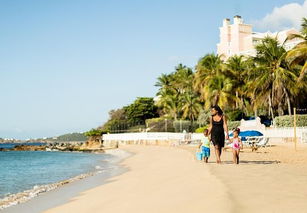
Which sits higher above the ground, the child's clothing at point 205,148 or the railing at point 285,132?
the railing at point 285,132

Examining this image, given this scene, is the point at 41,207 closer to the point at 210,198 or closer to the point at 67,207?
→ the point at 67,207

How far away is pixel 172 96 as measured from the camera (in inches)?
2443

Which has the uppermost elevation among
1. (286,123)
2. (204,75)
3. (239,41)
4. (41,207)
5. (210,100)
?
(239,41)

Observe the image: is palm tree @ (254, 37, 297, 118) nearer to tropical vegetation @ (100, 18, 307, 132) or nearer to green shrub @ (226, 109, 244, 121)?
tropical vegetation @ (100, 18, 307, 132)

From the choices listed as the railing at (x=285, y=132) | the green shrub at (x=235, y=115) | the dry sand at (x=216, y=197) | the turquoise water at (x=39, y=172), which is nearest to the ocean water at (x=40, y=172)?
the turquoise water at (x=39, y=172)

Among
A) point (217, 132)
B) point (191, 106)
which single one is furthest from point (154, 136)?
point (217, 132)

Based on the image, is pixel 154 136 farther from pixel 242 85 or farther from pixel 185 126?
pixel 242 85

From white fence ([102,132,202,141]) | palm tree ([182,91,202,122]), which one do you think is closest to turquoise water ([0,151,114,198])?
white fence ([102,132,202,141])

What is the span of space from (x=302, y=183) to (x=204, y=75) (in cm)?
4377

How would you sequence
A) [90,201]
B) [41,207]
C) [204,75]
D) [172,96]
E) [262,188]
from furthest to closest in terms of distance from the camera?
1. [172,96]
2. [204,75]
3. [41,207]
4. [90,201]
5. [262,188]

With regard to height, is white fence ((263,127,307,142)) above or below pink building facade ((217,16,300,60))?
below

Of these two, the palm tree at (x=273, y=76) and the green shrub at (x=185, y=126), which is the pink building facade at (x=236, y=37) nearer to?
the green shrub at (x=185, y=126)

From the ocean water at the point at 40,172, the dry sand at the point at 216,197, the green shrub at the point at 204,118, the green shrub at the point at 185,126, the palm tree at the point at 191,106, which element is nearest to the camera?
the dry sand at the point at 216,197

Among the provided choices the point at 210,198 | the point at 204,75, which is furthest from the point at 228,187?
the point at 204,75
